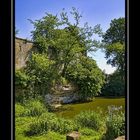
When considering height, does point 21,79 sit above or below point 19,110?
above

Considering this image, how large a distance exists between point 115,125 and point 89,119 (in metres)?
0.13

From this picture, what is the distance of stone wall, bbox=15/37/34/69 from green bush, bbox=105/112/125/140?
1.70 ft

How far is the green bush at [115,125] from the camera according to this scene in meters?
1.54

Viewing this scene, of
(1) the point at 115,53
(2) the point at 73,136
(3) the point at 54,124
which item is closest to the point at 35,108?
(3) the point at 54,124

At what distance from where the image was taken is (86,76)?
1607 millimetres

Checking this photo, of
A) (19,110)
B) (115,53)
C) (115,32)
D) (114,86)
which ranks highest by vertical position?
(115,32)

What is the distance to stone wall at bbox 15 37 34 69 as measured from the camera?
1.60 m

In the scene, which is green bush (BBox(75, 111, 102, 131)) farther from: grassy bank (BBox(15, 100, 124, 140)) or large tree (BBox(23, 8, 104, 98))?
large tree (BBox(23, 8, 104, 98))

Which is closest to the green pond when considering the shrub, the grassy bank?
the grassy bank

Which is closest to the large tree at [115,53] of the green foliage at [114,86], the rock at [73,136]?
→ the green foliage at [114,86]

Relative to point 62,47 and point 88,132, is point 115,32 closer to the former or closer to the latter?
point 62,47

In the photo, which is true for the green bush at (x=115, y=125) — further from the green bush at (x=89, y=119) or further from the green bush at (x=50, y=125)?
the green bush at (x=50, y=125)

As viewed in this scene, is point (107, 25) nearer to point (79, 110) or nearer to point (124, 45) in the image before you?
point (124, 45)

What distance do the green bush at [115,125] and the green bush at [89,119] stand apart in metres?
0.05
